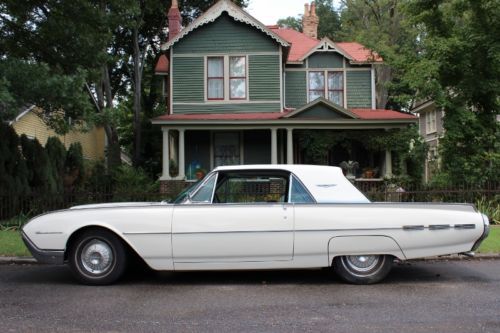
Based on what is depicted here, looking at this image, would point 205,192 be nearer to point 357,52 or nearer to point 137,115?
point 357,52

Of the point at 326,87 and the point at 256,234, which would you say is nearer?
the point at 256,234

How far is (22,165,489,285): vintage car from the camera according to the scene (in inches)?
267

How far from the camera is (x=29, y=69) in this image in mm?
11812

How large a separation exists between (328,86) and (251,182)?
15212 millimetres

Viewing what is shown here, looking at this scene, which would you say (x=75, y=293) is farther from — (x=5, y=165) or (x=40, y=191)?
(x=5, y=165)

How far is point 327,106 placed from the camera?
66.8 feet

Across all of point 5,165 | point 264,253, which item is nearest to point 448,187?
point 264,253

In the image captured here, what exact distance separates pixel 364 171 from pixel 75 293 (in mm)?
16154

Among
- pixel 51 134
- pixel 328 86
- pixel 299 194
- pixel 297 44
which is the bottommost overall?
pixel 299 194

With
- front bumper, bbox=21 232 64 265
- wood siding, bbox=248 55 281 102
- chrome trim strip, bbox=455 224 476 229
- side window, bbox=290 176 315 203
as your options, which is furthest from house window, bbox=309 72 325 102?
front bumper, bbox=21 232 64 265

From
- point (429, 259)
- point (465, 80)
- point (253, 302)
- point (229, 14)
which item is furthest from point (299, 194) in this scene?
point (229, 14)

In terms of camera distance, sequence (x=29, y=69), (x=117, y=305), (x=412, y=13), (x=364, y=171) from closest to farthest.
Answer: (x=117, y=305) < (x=29, y=69) < (x=412, y=13) < (x=364, y=171)

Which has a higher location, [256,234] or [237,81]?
[237,81]

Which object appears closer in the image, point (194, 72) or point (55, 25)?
point (55, 25)
